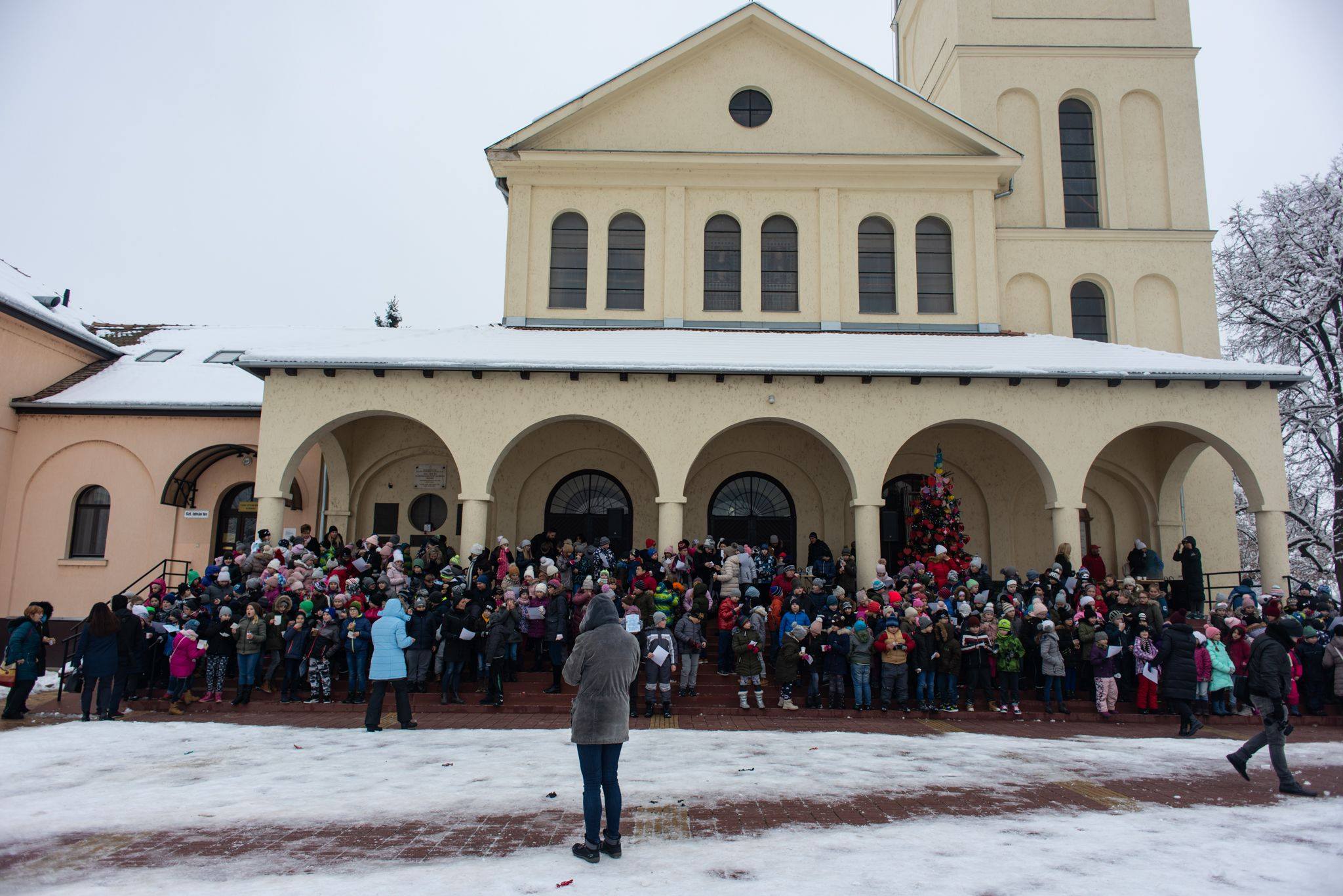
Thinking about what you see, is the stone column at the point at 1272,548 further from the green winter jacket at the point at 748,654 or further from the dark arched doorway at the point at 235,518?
the dark arched doorway at the point at 235,518

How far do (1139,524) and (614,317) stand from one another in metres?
12.9

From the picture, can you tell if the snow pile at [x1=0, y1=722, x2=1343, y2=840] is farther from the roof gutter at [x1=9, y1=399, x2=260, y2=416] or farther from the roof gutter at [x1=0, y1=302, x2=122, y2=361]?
the roof gutter at [x1=0, y1=302, x2=122, y2=361]

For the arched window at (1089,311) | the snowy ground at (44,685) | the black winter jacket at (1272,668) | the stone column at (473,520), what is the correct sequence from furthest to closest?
1. the arched window at (1089,311)
2. the stone column at (473,520)
3. the snowy ground at (44,685)
4. the black winter jacket at (1272,668)

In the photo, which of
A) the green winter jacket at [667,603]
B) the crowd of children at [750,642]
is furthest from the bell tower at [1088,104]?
→ the green winter jacket at [667,603]

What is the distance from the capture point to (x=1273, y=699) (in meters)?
8.16

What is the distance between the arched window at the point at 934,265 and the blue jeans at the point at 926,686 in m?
10.4

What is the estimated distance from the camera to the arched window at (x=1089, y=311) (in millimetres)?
21125

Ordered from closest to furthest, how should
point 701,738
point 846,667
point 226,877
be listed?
point 226,877 → point 701,738 → point 846,667

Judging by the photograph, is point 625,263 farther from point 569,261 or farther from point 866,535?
point 866,535

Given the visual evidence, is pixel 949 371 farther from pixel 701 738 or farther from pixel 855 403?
pixel 701 738

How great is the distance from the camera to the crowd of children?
1225cm

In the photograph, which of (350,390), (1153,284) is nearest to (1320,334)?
(1153,284)

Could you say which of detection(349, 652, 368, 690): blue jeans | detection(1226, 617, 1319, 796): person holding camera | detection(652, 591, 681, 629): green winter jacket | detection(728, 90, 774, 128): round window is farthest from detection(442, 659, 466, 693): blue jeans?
detection(728, 90, 774, 128): round window

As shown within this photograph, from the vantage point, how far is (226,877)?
17.4 ft
